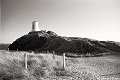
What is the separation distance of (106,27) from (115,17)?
6.9 inches

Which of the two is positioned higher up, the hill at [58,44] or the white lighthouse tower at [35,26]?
the white lighthouse tower at [35,26]

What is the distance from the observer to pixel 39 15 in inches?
114

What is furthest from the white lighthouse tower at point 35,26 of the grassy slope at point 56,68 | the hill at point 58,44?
the grassy slope at point 56,68

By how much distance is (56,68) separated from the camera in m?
2.02

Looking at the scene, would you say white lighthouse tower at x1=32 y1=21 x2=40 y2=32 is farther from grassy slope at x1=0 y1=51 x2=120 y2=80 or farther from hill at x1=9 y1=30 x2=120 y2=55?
grassy slope at x1=0 y1=51 x2=120 y2=80

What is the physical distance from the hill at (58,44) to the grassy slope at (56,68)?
155 millimetres

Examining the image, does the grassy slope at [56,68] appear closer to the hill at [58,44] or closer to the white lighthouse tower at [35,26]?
the hill at [58,44]

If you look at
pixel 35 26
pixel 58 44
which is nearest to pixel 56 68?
pixel 58 44

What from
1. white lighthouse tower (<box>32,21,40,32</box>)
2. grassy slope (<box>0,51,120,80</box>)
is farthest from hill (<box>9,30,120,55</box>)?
grassy slope (<box>0,51,120,80</box>)

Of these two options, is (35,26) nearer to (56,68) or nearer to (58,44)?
(58,44)

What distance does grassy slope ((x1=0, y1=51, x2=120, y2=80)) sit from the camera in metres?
1.86

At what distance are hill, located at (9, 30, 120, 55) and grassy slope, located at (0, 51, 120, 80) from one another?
0.51 ft

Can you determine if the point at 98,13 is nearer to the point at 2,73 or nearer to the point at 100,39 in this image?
the point at 100,39

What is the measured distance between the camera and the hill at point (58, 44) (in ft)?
7.62
